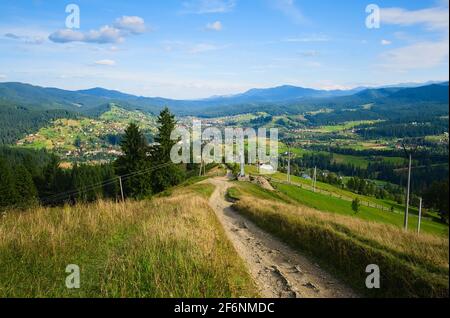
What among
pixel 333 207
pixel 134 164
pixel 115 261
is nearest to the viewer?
pixel 115 261

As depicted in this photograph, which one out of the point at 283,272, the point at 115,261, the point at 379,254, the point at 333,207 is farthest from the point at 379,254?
the point at 333,207

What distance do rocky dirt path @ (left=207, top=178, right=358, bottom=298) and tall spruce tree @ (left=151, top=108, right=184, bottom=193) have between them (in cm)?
4294

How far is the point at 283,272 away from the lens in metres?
11.1

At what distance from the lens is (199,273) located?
26.1 ft

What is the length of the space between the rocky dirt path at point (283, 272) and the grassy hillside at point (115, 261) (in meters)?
0.82

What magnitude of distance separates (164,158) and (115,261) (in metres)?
52.7

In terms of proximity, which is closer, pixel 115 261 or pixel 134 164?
pixel 115 261

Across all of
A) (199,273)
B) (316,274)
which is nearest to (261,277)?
(316,274)

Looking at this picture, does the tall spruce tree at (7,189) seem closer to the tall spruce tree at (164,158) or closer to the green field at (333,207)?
the tall spruce tree at (164,158)

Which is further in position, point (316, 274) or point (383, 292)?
point (316, 274)

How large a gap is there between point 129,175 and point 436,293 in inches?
2070

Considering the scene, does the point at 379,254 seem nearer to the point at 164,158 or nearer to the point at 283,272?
the point at 283,272
